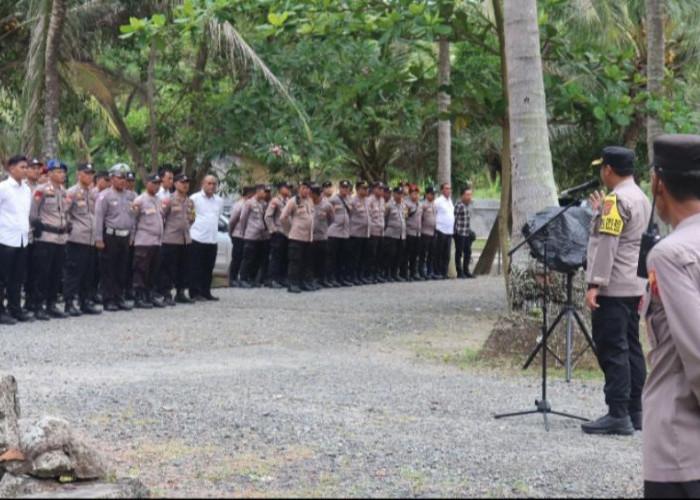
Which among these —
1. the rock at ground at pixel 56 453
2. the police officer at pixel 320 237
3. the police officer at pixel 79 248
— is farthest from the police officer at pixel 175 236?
the rock at ground at pixel 56 453

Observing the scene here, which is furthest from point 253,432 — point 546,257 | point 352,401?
point 546,257

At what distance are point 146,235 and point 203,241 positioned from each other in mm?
1766

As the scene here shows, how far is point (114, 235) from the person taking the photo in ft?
55.6

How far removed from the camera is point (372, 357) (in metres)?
12.3

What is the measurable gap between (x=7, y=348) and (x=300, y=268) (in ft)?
31.8

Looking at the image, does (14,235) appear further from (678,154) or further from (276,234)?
(678,154)

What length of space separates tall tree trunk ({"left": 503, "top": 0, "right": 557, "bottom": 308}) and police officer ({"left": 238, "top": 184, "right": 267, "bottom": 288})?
10.4 metres

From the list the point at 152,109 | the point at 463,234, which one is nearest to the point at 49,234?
the point at 152,109

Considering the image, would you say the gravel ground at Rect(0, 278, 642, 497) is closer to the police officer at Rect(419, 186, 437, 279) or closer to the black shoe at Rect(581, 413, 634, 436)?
the black shoe at Rect(581, 413, 634, 436)

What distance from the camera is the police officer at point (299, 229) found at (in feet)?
70.3

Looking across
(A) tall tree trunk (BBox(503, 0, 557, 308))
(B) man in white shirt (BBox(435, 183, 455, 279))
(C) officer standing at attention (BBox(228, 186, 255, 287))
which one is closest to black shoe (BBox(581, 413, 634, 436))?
(A) tall tree trunk (BBox(503, 0, 557, 308))

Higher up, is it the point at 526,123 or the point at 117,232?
the point at 526,123

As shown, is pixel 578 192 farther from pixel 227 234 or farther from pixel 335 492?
pixel 227 234

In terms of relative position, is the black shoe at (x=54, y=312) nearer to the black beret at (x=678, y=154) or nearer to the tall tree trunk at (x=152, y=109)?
the tall tree trunk at (x=152, y=109)
